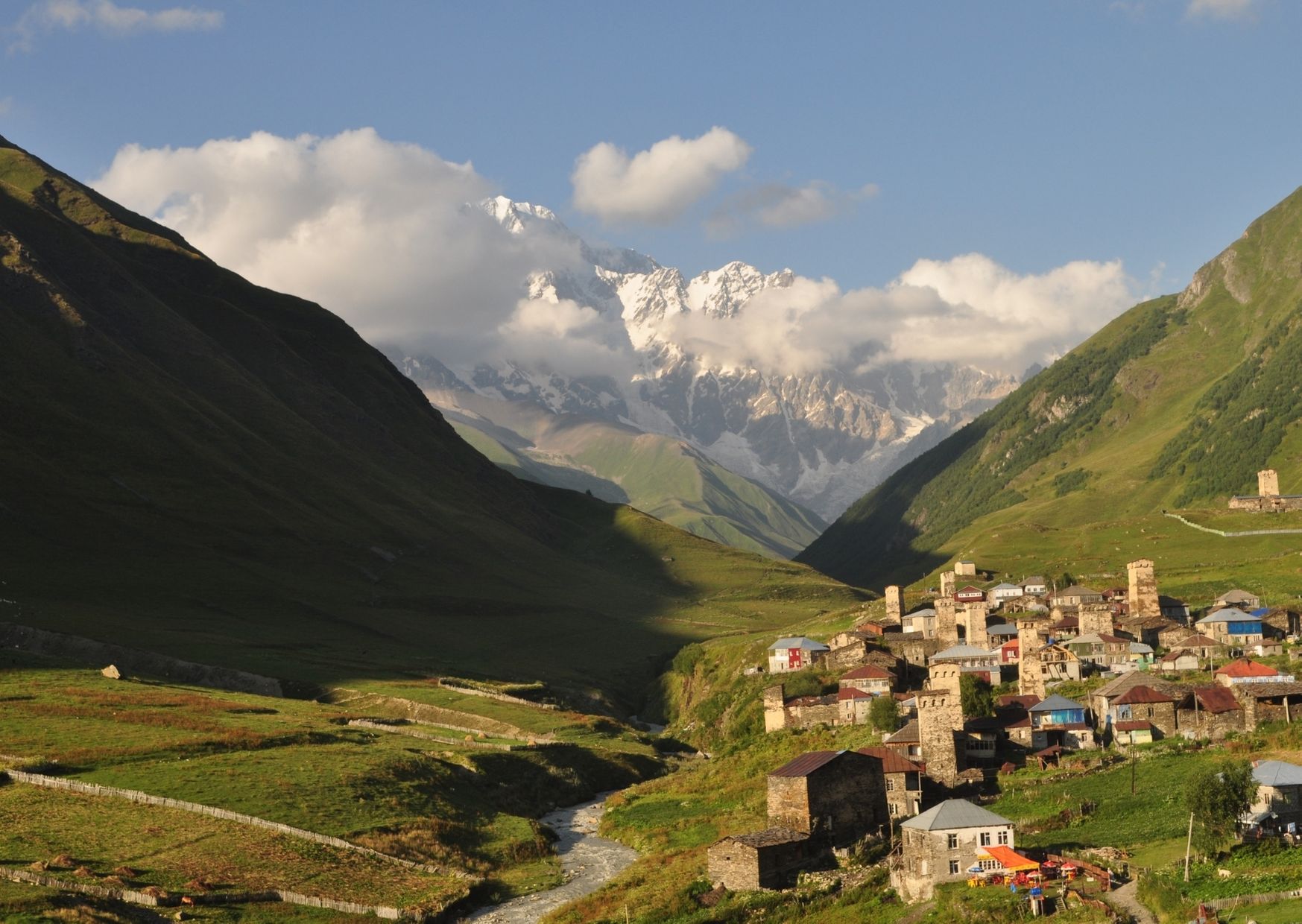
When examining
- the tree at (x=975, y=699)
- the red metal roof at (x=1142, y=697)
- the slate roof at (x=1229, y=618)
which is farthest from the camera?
the slate roof at (x=1229, y=618)

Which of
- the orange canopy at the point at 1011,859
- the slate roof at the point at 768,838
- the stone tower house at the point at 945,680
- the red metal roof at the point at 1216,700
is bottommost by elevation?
the slate roof at the point at 768,838

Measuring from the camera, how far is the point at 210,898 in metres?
71.9

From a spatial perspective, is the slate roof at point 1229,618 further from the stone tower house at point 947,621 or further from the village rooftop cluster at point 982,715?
the stone tower house at point 947,621

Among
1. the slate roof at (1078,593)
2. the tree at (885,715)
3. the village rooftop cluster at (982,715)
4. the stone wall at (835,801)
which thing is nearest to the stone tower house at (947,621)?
the village rooftop cluster at (982,715)

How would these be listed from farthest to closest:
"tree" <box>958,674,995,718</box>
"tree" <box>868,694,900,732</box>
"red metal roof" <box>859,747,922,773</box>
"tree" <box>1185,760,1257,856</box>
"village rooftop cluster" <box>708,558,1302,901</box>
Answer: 1. "tree" <box>868,694,900,732</box>
2. "tree" <box>958,674,995,718</box>
3. "red metal roof" <box>859,747,922,773</box>
4. "village rooftop cluster" <box>708,558,1302,901</box>
5. "tree" <box>1185,760,1257,856</box>

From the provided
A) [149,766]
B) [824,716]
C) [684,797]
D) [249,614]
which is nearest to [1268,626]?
[824,716]

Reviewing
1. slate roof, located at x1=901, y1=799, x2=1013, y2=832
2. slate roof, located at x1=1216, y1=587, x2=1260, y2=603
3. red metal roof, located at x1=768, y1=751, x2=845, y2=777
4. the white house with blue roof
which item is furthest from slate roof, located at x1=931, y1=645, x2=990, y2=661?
slate roof, located at x1=901, y1=799, x2=1013, y2=832

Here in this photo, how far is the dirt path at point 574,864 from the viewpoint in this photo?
254 feet

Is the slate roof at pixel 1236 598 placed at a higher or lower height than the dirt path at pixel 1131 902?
higher

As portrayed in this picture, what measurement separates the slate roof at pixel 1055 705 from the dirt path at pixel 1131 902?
37044mm

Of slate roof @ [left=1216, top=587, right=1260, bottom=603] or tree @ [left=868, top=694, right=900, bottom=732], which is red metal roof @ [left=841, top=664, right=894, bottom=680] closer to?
tree @ [left=868, top=694, right=900, bottom=732]

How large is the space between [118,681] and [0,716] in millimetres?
23835

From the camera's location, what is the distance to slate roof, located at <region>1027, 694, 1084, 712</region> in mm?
97562

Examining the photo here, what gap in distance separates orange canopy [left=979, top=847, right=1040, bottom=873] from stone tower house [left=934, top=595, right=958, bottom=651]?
2995 inches
